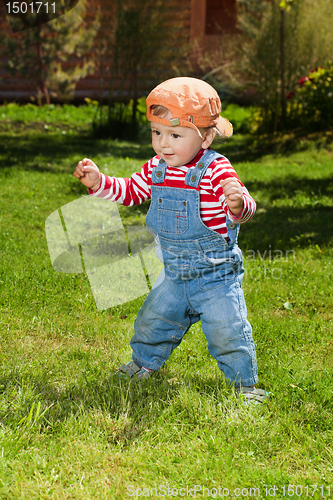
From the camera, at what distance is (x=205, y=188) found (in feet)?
7.80

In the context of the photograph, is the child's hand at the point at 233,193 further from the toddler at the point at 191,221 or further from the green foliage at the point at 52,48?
the green foliage at the point at 52,48

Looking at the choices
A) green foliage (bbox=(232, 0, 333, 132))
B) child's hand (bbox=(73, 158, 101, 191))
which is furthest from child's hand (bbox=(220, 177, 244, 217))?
green foliage (bbox=(232, 0, 333, 132))

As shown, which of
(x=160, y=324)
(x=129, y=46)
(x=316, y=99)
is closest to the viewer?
(x=160, y=324)

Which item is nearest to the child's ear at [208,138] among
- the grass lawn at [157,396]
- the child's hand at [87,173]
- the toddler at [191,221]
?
the toddler at [191,221]

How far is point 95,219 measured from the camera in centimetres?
540

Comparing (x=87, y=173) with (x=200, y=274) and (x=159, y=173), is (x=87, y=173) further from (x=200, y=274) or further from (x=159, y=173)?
(x=200, y=274)

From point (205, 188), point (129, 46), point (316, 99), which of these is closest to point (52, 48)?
point (129, 46)

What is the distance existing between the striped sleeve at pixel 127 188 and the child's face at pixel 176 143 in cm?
22

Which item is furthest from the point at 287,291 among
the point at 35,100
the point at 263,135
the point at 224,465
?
the point at 35,100

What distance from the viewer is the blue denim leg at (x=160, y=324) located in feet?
8.46

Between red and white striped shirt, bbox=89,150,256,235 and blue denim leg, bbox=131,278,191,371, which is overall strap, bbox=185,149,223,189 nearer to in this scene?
red and white striped shirt, bbox=89,150,256,235

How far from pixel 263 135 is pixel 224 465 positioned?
9.31m

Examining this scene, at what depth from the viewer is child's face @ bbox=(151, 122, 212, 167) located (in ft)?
7.54

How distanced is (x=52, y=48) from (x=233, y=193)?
12128mm
